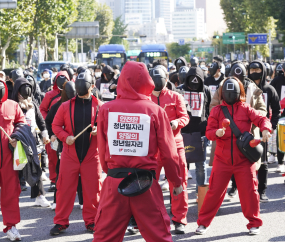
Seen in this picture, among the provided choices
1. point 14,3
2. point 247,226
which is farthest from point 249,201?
point 14,3

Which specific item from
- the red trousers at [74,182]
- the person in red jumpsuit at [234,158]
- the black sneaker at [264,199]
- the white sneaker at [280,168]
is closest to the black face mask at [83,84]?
the red trousers at [74,182]

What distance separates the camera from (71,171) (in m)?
6.22

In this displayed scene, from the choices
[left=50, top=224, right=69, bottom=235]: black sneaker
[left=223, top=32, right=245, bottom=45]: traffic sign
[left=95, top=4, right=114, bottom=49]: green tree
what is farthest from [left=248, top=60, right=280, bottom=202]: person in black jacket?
[left=95, top=4, right=114, bottom=49]: green tree

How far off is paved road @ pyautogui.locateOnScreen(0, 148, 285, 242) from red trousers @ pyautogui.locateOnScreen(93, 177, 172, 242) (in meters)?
2.04

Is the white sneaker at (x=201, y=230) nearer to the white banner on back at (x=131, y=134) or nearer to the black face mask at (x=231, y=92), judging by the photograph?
the black face mask at (x=231, y=92)

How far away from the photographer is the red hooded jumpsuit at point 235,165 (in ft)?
19.7

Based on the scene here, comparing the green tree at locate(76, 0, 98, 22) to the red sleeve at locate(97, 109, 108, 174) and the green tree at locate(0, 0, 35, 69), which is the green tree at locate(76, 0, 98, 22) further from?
the red sleeve at locate(97, 109, 108, 174)

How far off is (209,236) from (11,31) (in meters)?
29.5

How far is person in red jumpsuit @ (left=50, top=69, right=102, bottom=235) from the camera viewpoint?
20.5ft

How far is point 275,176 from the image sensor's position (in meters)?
9.90

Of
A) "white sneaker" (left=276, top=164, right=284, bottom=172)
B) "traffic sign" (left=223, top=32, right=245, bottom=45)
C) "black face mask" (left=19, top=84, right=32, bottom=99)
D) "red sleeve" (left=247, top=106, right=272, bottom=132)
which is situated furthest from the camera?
"traffic sign" (left=223, top=32, right=245, bottom=45)

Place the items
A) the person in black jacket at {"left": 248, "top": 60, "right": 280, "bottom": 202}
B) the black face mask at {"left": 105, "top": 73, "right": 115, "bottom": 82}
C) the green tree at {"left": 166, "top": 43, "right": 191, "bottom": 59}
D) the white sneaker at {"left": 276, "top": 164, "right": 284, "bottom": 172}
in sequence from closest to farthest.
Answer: the person in black jacket at {"left": 248, "top": 60, "right": 280, "bottom": 202}
the white sneaker at {"left": 276, "top": 164, "right": 284, "bottom": 172}
the black face mask at {"left": 105, "top": 73, "right": 115, "bottom": 82}
the green tree at {"left": 166, "top": 43, "right": 191, "bottom": 59}

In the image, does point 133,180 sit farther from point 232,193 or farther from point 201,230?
point 232,193

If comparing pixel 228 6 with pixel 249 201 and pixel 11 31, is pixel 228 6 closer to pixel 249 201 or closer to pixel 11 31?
pixel 11 31
